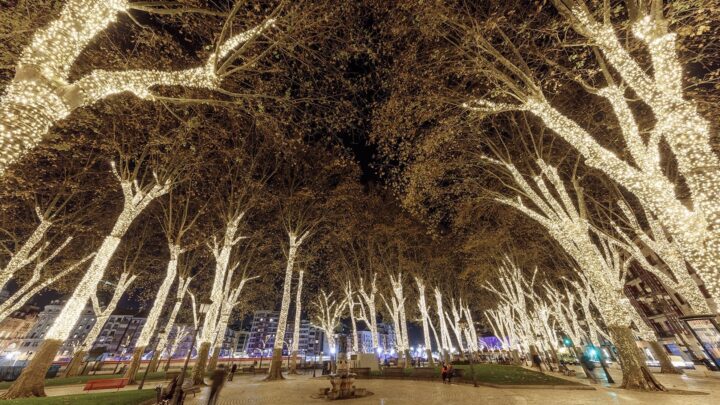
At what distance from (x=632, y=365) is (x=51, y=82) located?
1839 centimetres

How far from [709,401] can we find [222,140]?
2168 cm

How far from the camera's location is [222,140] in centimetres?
1616

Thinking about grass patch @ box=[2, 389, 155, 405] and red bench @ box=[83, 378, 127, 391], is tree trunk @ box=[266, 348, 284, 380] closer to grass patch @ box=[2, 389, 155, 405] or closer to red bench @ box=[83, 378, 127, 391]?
red bench @ box=[83, 378, 127, 391]

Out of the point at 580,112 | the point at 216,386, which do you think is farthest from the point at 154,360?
the point at 580,112

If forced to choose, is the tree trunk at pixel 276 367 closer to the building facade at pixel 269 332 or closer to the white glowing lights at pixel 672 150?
the white glowing lights at pixel 672 150

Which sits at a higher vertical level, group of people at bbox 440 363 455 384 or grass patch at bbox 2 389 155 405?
group of people at bbox 440 363 455 384

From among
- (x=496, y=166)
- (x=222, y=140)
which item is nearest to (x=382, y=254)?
(x=496, y=166)

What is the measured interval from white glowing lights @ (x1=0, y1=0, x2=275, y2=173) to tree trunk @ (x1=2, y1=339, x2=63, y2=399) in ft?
30.0

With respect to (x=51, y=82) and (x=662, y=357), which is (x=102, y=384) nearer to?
(x=51, y=82)

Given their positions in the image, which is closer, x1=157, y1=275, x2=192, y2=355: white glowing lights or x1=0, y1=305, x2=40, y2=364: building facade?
x1=157, y1=275, x2=192, y2=355: white glowing lights

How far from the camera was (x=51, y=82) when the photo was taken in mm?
5094

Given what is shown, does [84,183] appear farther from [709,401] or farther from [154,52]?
[709,401]

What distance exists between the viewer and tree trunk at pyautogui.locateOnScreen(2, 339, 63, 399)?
9148 millimetres

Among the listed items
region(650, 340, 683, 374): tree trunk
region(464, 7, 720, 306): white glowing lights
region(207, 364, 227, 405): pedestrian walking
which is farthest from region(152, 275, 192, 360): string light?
region(650, 340, 683, 374): tree trunk
